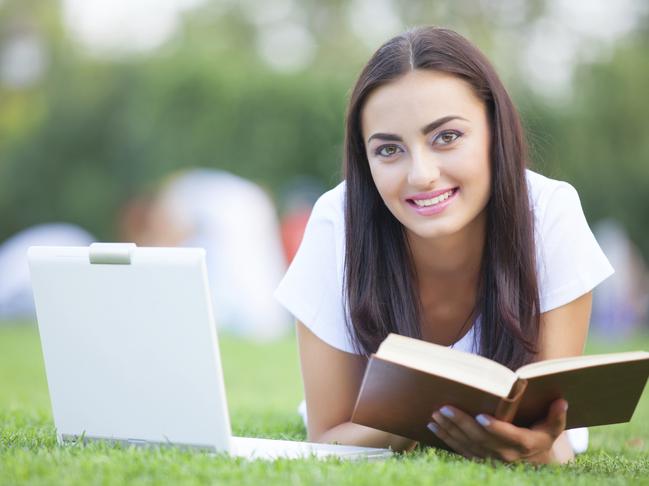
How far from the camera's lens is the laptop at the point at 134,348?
240cm

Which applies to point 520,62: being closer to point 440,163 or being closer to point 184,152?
point 184,152

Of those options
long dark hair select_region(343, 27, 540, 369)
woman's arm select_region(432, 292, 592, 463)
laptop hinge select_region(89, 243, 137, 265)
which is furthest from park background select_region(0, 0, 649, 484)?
laptop hinge select_region(89, 243, 137, 265)

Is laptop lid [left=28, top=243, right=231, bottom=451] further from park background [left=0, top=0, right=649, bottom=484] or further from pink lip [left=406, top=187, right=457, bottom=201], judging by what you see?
park background [left=0, top=0, right=649, bottom=484]

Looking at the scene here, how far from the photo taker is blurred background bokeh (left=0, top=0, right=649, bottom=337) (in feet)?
47.8

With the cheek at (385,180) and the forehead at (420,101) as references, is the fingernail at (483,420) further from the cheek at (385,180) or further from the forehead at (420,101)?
the forehead at (420,101)

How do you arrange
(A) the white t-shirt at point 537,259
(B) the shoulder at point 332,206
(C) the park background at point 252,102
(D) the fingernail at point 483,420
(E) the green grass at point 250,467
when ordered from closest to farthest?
1. (E) the green grass at point 250,467
2. (D) the fingernail at point 483,420
3. (A) the white t-shirt at point 537,259
4. (B) the shoulder at point 332,206
5. (C) the park background at point 252,102

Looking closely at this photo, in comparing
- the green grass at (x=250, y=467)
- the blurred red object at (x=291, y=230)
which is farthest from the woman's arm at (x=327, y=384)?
the blurred red object at (x=291, y=230)

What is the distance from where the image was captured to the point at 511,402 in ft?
8.07

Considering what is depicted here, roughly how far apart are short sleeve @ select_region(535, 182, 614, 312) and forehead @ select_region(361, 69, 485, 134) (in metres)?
0.45

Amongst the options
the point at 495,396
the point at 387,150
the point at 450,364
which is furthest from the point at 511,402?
the point at 387,150

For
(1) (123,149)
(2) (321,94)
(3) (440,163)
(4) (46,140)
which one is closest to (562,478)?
(3) (440,163)

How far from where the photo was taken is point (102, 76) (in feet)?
62.7

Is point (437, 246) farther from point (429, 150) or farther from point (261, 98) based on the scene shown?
point (261, 98)

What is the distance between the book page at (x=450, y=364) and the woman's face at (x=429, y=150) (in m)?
0.56
